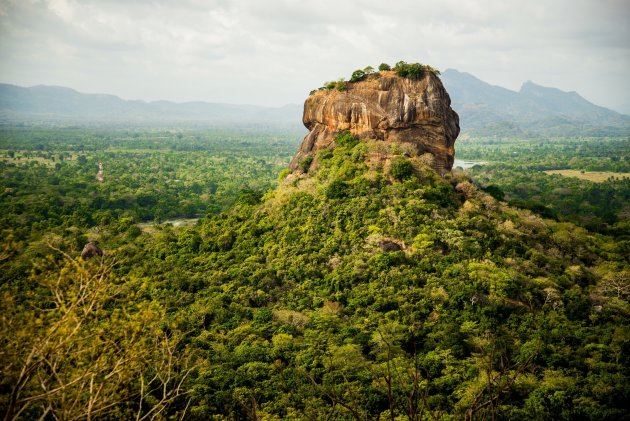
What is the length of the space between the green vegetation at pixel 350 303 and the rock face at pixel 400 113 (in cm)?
149

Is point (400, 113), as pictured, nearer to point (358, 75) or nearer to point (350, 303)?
point (358, 75)

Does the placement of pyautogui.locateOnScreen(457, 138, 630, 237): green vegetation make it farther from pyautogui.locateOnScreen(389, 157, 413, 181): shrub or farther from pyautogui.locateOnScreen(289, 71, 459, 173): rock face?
pyautogui.locateOnScreen(389, 157, 413, 181): shrub

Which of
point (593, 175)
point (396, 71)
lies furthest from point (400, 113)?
point (593, 175)

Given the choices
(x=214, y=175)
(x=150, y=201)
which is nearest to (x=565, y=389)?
(x=150, y=201)

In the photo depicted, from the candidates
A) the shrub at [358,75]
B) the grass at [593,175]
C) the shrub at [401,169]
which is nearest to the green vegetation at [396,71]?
the shrub at [358,75]

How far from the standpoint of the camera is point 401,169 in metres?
28.6

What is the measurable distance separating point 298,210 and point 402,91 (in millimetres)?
10676

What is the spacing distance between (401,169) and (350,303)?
9891 mm

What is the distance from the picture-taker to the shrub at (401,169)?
28.5 metres

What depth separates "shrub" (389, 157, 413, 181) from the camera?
28500 mm

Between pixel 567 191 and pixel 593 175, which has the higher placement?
pixel 593 175

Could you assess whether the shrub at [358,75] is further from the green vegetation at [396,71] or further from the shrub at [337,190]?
the shrub at [337,190]

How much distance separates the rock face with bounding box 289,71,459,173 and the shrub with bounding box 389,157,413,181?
7.95 feet

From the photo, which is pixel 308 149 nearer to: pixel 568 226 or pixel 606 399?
pixel 568 226
